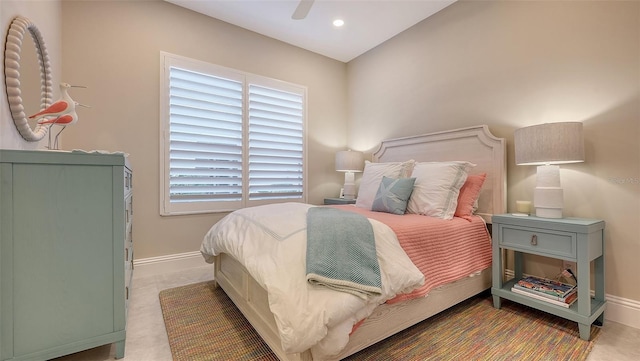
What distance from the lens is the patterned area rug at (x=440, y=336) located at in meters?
1.52

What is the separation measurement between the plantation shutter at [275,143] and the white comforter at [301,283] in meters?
1.83

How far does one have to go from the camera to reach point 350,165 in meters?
3.80

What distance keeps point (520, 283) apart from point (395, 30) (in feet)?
10.1

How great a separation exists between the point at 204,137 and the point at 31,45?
1551 mm

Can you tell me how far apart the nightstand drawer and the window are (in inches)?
99.3

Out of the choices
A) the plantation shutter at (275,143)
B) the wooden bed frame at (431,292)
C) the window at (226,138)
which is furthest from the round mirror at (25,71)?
the plantation shutter at (275,143)

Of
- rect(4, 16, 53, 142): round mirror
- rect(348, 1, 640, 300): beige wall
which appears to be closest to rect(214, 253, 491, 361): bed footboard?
rect(348, 1, 640, 300): beige wall

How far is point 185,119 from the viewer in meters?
3.00

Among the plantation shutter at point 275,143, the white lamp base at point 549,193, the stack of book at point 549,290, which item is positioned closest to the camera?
the stack of book at point 549,290

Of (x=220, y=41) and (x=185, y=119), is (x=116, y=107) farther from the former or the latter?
(x=220, y=41)

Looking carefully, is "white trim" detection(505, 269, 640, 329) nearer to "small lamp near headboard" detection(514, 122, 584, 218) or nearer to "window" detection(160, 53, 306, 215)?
"small lamp near headboard" detection(514, 122, 584, 218)

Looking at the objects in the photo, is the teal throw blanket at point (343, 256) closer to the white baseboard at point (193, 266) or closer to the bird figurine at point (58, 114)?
the bird figurine at point (58, 114)

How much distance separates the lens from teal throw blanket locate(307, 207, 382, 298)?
1.23 metres

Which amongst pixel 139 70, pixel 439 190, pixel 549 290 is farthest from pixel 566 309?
pixel 139 70
